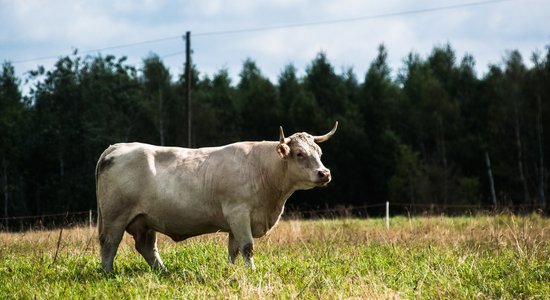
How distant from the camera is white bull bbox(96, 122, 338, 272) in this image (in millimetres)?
9453

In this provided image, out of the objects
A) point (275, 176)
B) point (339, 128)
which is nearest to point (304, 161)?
point (275, 176)

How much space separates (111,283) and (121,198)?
6.10 feet

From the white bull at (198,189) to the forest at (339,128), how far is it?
30.7 m

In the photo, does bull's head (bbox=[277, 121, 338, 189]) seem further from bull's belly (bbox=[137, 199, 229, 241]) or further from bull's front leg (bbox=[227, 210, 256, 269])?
bull's belly (bbox=[137, 199, 229, 241])

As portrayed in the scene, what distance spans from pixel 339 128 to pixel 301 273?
3786 centimetres

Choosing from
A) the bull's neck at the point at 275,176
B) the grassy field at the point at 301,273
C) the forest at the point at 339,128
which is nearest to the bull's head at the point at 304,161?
the bull's neck at the point at 275,176

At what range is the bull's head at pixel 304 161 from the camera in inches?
369

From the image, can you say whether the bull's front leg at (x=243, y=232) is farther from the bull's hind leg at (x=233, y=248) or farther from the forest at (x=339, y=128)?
the forest at (x=339, y=128)

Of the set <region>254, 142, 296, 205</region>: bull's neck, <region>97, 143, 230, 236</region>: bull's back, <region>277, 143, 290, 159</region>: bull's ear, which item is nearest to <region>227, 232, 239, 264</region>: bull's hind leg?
<region>97, 143, 230, 236</region>: bull's back

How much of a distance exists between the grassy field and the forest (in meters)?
30.0

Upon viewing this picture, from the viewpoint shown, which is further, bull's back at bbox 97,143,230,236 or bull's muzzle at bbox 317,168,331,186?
bull's back at bbox 97,143,230,236

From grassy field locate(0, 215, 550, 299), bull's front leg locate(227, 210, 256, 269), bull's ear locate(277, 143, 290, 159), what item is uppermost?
bull's ear locate(277, 143, 290, 159)

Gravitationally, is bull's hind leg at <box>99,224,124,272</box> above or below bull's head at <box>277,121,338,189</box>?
below

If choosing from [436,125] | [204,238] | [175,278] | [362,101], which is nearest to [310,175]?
[175,278]
